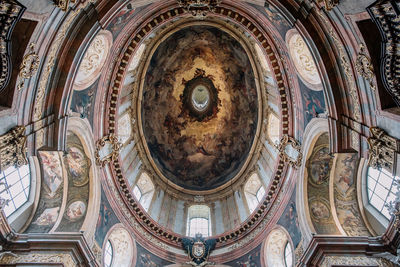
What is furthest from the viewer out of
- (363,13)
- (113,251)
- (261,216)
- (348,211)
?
(261,216)

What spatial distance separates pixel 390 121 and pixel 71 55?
1069 cm

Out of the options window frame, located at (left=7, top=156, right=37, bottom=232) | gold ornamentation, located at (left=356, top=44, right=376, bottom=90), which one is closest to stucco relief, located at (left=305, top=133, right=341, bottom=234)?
gold ornamentation, located at (left=356, top=44, right=376, bottom=90)

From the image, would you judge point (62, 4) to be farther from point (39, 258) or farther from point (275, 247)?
point (275, 247)

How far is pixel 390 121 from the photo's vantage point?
341 inches

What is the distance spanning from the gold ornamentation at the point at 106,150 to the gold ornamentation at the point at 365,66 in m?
11.6

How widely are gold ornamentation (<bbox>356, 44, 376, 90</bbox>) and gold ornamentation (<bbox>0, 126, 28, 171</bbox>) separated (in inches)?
408

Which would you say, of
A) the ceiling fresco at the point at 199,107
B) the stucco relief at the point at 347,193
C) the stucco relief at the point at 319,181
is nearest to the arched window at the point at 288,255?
the stucco relief at the point at 319,181

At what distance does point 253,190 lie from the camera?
2072 centimetres

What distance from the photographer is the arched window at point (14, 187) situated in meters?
10.8

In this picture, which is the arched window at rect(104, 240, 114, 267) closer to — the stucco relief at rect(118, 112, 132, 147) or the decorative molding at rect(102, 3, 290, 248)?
the decorative molding at rect(102, 3, 290, 248)

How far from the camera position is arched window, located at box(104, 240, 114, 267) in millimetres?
14453

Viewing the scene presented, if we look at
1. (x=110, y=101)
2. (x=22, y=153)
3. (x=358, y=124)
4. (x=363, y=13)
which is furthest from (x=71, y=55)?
(x=358, y=124)

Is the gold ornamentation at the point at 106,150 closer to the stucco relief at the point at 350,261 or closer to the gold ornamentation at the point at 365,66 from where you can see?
the stucco relief at the point at 350,261

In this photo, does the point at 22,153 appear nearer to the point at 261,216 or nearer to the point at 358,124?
the point at 358,124
